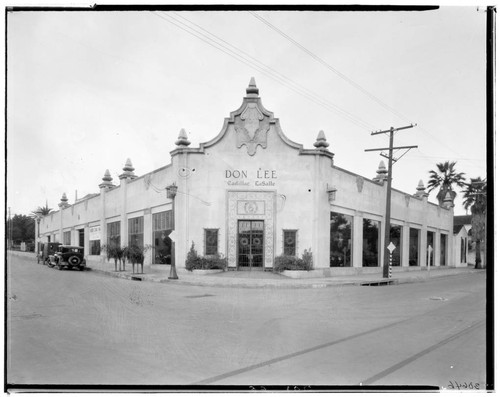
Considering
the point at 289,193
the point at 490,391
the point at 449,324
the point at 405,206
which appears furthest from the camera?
the point at 405,206

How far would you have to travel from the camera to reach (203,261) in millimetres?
11320

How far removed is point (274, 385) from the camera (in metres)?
5.03

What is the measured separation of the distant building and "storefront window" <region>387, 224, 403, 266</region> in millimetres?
1343

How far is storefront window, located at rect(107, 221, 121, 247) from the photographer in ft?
28.0

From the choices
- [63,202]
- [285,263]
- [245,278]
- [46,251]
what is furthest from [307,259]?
[63,202]

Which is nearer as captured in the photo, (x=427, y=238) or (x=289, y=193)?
(x=289, y=193)

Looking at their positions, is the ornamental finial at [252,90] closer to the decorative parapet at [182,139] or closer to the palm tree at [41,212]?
the decorative parapet at [182,139]

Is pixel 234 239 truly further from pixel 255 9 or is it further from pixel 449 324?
pixel 255 9

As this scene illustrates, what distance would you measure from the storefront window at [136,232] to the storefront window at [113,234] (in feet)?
0.80

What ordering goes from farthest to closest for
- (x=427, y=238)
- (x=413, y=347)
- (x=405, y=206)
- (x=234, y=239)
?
(x=427, y=238) < (x=405, y=206) < (x=234, y=239) < (x=413, y=347)

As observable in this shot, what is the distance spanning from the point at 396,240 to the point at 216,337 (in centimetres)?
1098

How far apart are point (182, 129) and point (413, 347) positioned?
201 inches

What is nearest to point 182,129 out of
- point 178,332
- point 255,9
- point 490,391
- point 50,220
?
point 255,9

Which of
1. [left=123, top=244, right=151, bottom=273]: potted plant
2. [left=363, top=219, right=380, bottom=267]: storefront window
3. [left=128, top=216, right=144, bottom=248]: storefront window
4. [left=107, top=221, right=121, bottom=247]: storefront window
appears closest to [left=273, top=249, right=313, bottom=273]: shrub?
[left=363, top=219, right=380, bottom=267]: storefront window
